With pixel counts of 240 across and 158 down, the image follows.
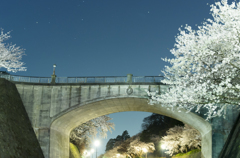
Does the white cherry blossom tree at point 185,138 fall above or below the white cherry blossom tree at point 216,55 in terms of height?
below

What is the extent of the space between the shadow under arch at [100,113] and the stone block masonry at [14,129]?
2724mm

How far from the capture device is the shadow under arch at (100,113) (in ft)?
86.3

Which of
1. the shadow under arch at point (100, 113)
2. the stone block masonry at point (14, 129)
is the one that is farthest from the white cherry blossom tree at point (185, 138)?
the stone block masonry at point (14, 129)

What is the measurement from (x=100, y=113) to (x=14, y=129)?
12035 millimetres

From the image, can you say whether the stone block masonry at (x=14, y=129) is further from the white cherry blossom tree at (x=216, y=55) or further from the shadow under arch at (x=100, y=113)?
the white cherry blossom tree at (x=216, y=55)

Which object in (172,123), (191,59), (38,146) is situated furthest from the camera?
(172,123)

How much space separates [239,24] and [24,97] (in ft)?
68.4

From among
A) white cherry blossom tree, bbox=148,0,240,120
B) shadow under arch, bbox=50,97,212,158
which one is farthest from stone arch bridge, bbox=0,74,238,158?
white cherry blossom tree, bbox=148,0,240,120

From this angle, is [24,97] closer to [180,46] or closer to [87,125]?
[87,125]

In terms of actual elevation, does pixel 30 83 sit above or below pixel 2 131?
above

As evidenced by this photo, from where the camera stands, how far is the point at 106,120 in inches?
1613

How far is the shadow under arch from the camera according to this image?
26297 millimetres

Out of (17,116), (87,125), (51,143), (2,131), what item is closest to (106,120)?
(87,125)

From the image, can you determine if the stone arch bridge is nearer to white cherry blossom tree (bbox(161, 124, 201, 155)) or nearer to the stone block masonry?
the stone block masonry
